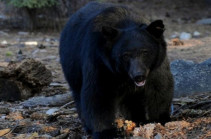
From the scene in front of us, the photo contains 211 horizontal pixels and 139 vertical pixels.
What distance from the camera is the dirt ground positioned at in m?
4.85

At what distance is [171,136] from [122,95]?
756 mm

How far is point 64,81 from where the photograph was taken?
844 cm

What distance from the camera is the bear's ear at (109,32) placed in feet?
14.5

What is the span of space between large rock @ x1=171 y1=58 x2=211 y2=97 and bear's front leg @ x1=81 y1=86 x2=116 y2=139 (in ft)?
7.20

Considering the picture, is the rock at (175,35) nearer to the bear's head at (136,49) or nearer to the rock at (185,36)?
the rock at (185,36)

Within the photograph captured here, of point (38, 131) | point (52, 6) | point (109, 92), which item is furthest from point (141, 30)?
point (52, 6)

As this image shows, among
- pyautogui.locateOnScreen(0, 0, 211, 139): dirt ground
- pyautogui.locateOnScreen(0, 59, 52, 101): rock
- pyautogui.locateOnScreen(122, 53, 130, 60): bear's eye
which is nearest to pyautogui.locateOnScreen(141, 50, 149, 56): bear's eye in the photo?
pyautogui.locateOnScreen(122, 53, 130, 60): bear's eye

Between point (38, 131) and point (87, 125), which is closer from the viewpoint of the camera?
point (87, 125)

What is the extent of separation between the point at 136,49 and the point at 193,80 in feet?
8.70

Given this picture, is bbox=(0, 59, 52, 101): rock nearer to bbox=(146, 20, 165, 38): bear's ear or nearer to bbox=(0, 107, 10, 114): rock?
bbox=(0, 107, 10, 114): rock

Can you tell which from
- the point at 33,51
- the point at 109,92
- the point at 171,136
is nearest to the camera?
the point at 171,136

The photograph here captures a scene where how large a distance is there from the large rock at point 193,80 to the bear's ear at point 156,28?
7.91 ft

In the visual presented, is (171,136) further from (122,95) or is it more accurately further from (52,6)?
(52,6)

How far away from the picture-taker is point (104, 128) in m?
4.75
